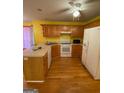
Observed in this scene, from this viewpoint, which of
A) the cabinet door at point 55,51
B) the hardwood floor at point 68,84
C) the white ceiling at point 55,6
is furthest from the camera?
the cabinet door at point 55,51

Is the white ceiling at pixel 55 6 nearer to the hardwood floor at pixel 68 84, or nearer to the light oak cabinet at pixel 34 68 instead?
the light oak cabinet at pixel 34 68

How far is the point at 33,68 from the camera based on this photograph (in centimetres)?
398

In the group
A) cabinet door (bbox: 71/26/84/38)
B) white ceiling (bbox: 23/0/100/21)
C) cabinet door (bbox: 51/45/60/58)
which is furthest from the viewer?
cabinet door (bbox: 71/26/84/38)

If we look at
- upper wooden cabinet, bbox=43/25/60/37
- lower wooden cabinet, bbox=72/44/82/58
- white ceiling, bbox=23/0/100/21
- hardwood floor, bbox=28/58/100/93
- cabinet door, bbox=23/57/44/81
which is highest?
white ceiling, bbox=23/0/100/21

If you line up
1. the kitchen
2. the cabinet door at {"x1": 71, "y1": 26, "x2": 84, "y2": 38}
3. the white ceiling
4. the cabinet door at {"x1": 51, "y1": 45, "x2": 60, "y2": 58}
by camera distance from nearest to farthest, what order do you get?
the kitchen < the white ceiling < the cabinet door at {"x1": 51, "y1": 45, "x2": 60, "y2": 58} < the cabinet door at {"x1": 71, "y1": 26, "x2": 84, "y2": 38}

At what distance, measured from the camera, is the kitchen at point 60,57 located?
382 cm

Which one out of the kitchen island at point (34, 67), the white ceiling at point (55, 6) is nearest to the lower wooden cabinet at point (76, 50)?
the white ceiling at point (55, 6)

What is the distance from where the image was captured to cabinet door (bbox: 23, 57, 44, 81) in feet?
12.9

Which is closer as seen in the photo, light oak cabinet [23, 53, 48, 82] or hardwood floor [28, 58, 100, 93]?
hardwood floor [28, 58, 100, 93]

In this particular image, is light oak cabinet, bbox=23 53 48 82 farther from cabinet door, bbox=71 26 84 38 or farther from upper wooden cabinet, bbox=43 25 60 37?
cabinet door, bbox=71 26 84 38

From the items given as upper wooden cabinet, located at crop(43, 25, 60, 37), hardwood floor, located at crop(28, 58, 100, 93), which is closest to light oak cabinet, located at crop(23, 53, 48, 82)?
hardwood floor, located at crop(28, 58, 100, 93)
